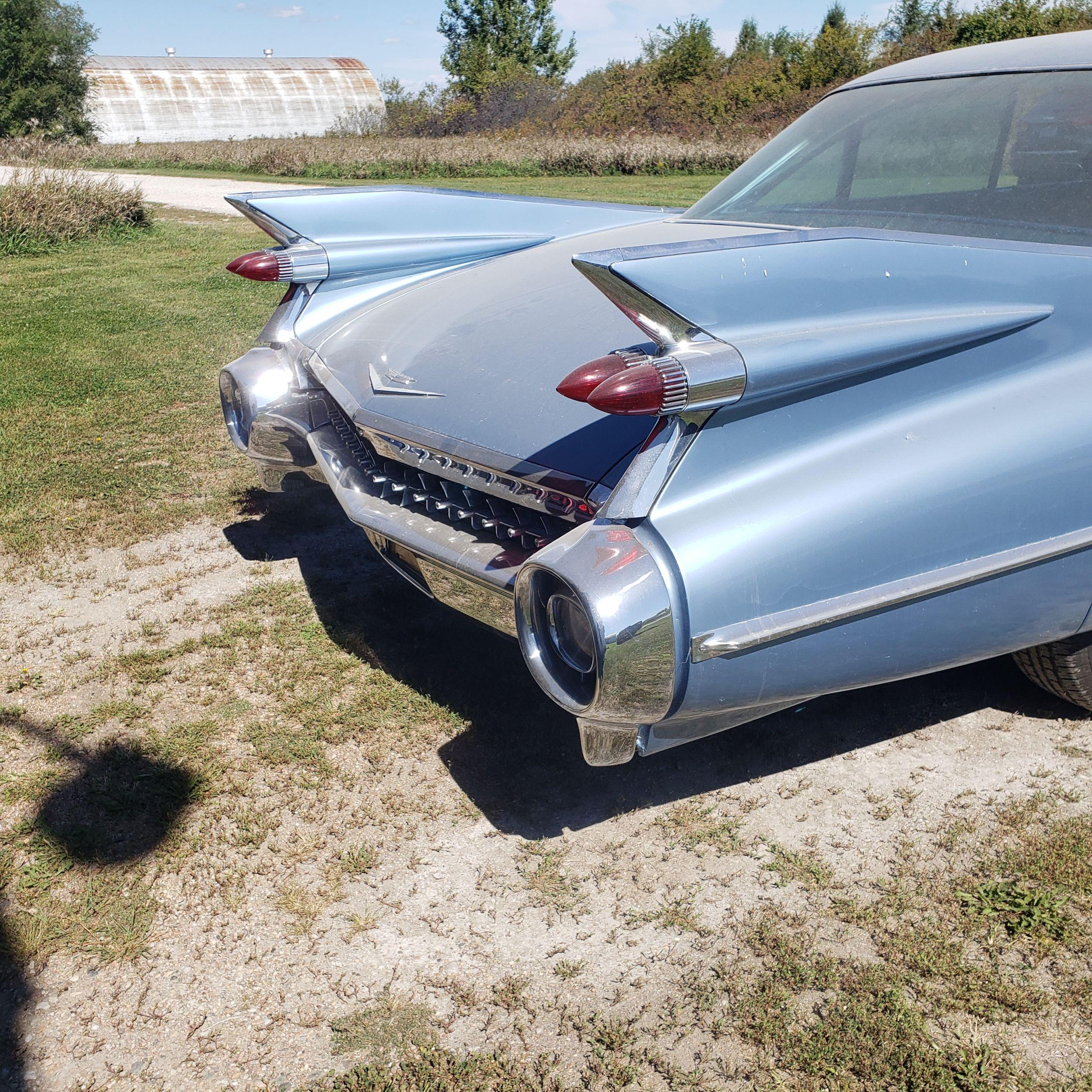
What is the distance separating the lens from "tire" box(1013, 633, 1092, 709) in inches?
95.3

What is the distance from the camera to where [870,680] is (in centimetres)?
199

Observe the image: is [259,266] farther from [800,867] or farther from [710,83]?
[710,83]

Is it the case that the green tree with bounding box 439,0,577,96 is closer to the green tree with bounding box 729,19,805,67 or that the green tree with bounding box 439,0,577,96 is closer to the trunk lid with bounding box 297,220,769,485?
the green tree with bounding box 729,19,805,67

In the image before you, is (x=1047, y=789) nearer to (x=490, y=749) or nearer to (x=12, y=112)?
(x=490, y=749)

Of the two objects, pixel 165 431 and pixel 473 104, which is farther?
pixel 473 104

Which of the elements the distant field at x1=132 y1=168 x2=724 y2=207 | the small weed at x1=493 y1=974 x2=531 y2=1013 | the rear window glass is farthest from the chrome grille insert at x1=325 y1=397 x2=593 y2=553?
the distant field at x1=132 y1=168 x2=724 y2=207

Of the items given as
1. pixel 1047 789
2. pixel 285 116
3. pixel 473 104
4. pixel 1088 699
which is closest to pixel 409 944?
pixel 1047 789

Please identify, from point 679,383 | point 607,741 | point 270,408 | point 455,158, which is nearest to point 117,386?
point 270,408

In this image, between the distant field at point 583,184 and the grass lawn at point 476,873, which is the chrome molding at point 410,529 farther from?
the distant field at point 583,184

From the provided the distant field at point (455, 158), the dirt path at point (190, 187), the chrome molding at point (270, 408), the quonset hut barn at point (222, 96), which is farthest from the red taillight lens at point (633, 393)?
the quonset hut barn at point (222, 96)

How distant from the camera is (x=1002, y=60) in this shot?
116 inches

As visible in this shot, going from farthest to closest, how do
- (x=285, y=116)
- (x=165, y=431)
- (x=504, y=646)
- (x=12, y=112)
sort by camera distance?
(x=285, y=116) < (x=12, y=112) < (x=165, y=431) < (x=504, y=646)

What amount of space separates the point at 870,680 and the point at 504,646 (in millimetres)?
1409

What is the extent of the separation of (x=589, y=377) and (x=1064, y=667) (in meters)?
1.47
